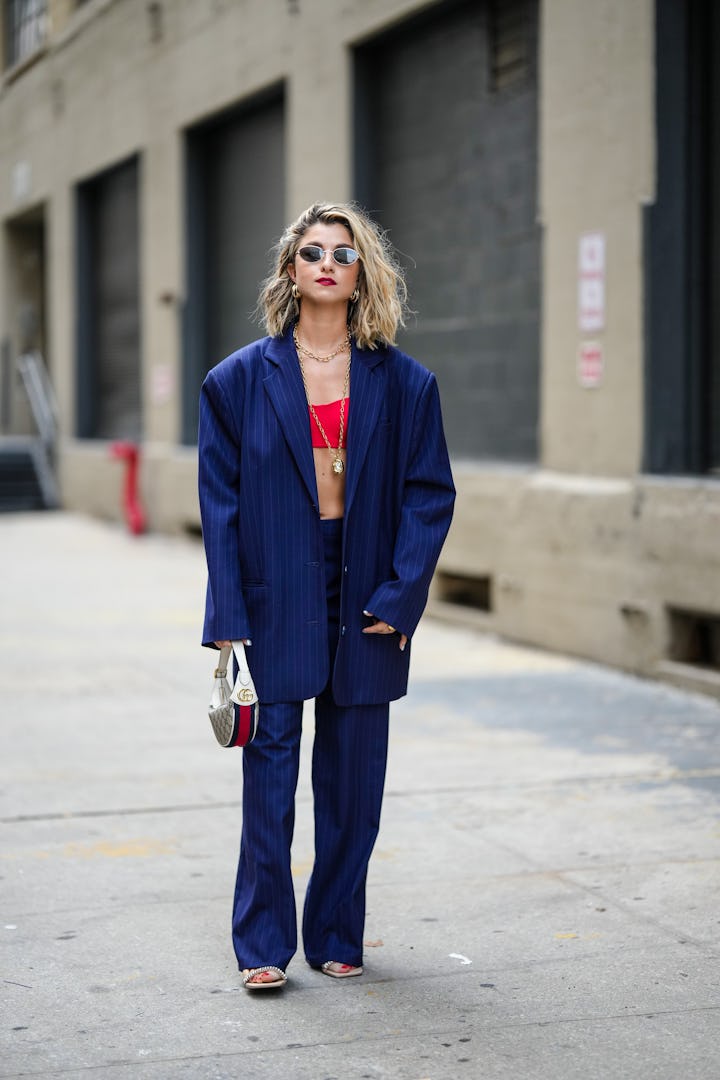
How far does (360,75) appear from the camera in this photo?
13.0 meters

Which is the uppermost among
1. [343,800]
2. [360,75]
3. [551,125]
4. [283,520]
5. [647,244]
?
[360,75]

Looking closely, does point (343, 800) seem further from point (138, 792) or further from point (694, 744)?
point (694, 744)

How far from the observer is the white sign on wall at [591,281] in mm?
9602

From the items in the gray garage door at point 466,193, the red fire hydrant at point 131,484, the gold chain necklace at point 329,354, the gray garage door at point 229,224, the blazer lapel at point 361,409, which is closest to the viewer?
the blazer lapel at point 361,409

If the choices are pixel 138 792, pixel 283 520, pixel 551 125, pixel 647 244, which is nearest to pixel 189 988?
pixel 283 520

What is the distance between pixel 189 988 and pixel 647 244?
5969 mm

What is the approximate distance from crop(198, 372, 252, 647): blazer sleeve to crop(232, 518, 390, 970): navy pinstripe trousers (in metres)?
0.25

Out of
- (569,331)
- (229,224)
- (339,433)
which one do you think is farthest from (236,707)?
(229,224)

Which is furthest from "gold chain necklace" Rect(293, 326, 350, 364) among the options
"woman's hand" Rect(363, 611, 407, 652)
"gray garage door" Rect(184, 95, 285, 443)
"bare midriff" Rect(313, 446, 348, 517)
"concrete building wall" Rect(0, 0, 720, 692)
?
"gray garage door" Rect(184, 95, 285, 443)

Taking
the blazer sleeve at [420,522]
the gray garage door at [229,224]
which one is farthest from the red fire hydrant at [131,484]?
the blazer sleeve at [420,522]

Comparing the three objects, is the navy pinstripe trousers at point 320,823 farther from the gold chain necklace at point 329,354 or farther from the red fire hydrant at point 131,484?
the red fire hydrant at point 131,484

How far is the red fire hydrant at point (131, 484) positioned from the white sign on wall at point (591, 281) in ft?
30.4

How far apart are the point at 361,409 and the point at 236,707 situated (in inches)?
34.2

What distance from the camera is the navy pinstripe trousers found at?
14.1 ft
